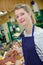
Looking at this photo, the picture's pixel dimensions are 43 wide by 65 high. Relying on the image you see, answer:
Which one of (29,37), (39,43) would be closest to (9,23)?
(29,37)

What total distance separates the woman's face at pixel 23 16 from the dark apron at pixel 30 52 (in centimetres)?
16

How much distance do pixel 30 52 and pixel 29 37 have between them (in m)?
0.14

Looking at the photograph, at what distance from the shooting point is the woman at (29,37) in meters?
1.61

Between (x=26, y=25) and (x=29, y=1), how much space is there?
122cm

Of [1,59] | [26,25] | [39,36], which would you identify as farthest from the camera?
[1,59]

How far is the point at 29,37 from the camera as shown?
175 centimetres

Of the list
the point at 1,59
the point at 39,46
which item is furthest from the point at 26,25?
the point at 1,59

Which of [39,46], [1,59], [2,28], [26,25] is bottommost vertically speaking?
[1,59]

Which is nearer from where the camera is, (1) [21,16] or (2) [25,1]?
(1) [21,16]

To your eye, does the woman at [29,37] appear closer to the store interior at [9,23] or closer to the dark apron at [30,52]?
the dark apron at [30,52]

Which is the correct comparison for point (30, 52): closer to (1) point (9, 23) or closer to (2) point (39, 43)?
(2) point (39, 43)

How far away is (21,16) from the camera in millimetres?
1706

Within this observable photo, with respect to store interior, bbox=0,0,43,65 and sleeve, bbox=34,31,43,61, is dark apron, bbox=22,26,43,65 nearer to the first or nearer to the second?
sleeve, bbox=34,31,43,61

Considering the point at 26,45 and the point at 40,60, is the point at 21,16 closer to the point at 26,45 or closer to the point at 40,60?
the point at 26,45
